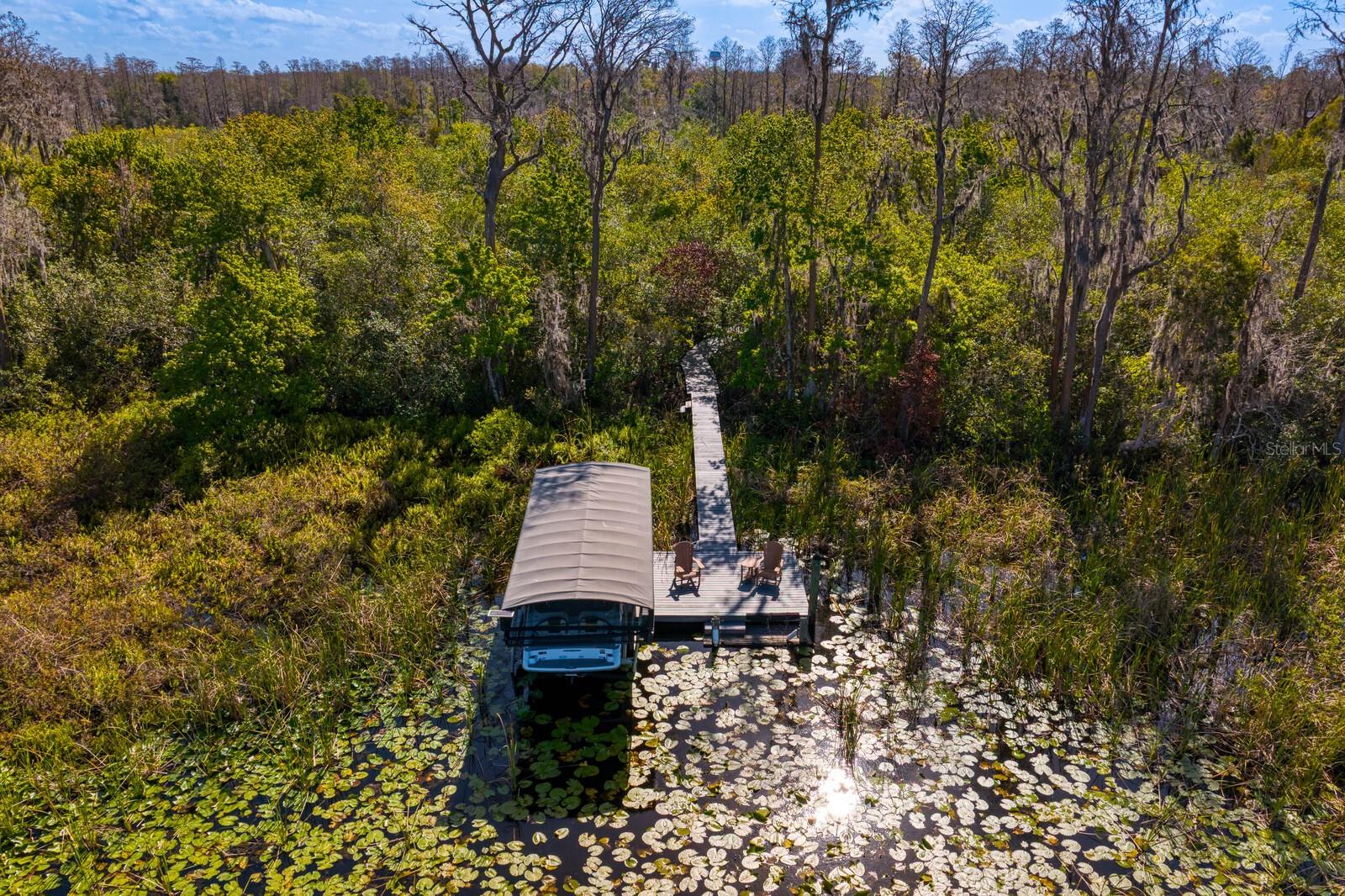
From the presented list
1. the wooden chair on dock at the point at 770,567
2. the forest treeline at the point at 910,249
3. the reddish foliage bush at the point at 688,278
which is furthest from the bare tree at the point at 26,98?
the wooden chair on dock at the point at 770,567

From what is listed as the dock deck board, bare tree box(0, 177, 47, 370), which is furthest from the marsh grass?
bare tree box(0, 177, 47, 370)

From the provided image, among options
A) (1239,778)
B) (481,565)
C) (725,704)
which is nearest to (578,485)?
(481,565)

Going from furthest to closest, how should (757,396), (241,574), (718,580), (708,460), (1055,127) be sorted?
(757,396) → (708,460) → (1055,127) → (718,580) → (241,574)

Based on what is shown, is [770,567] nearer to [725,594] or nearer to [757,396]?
[725,594]

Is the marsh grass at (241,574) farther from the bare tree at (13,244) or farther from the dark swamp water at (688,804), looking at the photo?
the bare tree at (13,244)

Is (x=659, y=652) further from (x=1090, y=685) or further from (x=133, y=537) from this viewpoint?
(x=133, y=537)
